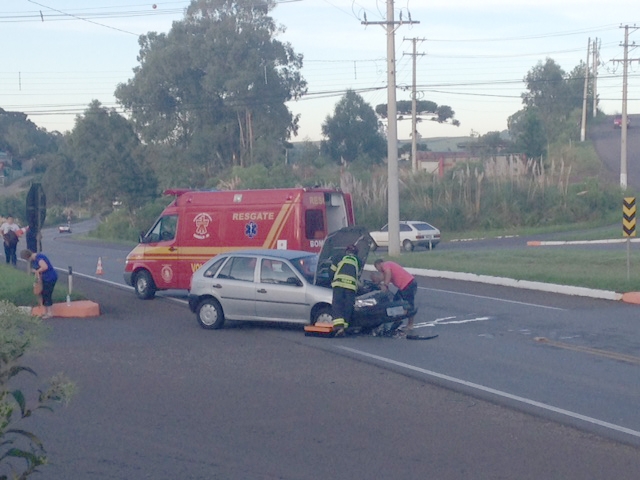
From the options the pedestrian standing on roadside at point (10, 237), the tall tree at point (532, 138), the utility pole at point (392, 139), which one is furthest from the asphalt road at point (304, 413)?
the tall tree at point (532, 138)

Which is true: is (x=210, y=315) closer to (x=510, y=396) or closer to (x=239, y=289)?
(x=239, y=289)

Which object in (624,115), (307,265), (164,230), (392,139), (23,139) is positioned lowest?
(307,265)

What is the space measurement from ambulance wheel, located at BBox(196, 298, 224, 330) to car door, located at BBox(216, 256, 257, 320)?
12 centimetres

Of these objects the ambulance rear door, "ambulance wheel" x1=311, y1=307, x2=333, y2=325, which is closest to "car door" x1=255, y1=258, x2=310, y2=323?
"ambulance wheel" x1=311, y1=307, x2=333, y2=325

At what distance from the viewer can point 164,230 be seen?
Answer: 2092 cm

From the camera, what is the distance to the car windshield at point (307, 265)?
1572cm

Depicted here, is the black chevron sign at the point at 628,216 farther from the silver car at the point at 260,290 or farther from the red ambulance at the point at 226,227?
the silver car at the point at 260,290

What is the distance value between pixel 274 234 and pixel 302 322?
4446mm

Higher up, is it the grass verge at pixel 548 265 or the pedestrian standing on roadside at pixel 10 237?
the pedestrian standing on roadside at pixel 10 237

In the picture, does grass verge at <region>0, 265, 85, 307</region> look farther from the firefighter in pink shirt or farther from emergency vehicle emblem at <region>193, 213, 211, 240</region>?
the firefighter in pink shirt

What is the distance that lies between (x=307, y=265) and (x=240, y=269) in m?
1.22

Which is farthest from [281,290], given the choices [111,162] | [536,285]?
[111,162]

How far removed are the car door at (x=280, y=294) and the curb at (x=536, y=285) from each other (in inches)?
323

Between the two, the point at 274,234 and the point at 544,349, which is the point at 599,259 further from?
the point at 544,349
